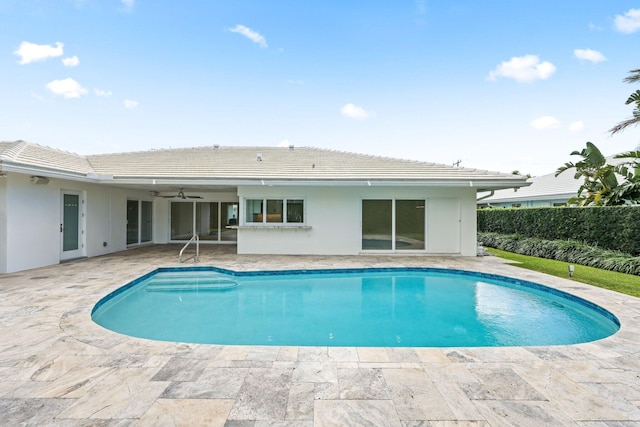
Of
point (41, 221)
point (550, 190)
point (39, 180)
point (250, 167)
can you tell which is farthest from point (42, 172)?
point (550, 190)

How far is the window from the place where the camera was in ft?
41.5

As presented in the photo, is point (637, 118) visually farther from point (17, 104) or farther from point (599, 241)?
point (17, 104)

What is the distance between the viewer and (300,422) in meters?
2.56

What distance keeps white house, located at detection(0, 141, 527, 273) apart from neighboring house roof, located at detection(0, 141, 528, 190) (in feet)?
0.14

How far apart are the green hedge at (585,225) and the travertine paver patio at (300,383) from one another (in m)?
7.54

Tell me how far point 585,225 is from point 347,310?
10806 mm

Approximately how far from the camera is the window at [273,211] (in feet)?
41.5

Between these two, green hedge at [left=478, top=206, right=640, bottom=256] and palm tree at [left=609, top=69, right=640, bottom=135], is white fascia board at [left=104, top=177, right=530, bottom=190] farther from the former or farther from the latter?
palm tree at [left=609, top=69, right=640, bottom=135]

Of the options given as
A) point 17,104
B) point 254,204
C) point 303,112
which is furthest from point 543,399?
point 17,104

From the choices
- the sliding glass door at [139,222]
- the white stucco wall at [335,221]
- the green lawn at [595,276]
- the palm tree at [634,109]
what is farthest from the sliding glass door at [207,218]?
the palm tree at [634,109]

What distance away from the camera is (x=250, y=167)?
13.1 metres

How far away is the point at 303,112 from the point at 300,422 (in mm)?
19207

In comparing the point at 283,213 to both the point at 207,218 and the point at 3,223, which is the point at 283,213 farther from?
the point at 3,223

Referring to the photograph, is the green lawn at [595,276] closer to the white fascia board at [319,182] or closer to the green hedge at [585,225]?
the green hedge at [585,225]
